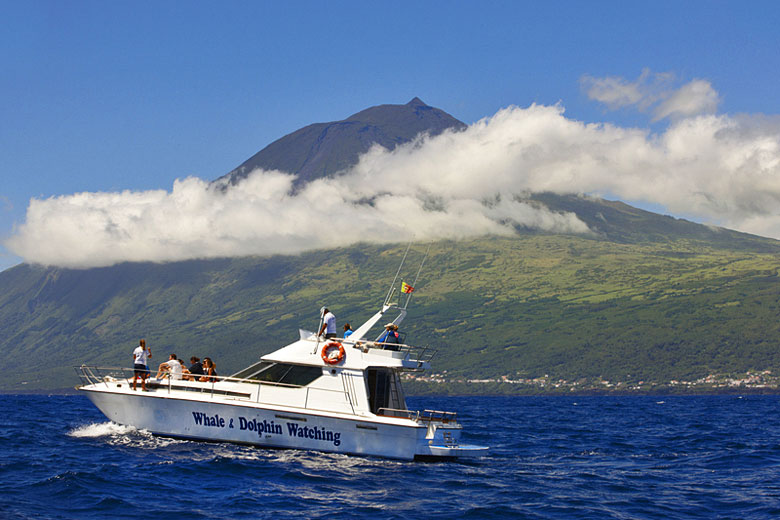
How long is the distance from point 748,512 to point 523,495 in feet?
16.9

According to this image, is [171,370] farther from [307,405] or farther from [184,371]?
[307,405]

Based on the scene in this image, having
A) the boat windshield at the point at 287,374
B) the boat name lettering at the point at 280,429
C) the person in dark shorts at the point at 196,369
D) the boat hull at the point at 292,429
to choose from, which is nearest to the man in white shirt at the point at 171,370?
the person in dark shorts at the point at 196,369

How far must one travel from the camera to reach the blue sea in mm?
16891

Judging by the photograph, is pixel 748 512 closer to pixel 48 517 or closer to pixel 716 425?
pixel 48 517

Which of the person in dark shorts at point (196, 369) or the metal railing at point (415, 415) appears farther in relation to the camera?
the person in dark shorts at point (196, 369)

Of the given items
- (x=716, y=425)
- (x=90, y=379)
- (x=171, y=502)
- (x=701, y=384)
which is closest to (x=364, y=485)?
(x=171, y=502)

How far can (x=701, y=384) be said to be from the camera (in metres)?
190

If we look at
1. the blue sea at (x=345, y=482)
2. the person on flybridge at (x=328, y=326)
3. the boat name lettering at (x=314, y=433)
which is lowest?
the blue sea at (x=345, y=482)

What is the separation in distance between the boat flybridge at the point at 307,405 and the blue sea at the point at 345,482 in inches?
17.8

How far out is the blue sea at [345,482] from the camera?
1689 centimetres

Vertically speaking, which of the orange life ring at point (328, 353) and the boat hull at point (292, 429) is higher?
the orange life ring at point (328, 353)

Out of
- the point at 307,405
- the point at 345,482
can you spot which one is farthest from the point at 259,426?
the point at 345,482

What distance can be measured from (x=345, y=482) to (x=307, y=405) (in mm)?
4242

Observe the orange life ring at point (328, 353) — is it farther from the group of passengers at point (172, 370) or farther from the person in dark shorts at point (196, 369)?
the person in dark shorts at point (196, 369)
